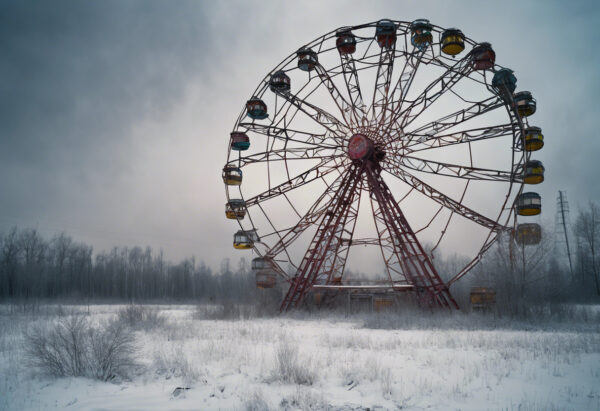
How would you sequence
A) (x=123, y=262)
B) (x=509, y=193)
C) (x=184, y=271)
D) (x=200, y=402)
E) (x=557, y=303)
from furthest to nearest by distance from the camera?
(x=184, y=271) → (x=123, y=262) → (x=557, y=303) → (x=509, y=193) → (x=200, y=402)

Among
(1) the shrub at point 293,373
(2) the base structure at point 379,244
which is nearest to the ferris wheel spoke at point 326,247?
(2) the base structure at point 379,244

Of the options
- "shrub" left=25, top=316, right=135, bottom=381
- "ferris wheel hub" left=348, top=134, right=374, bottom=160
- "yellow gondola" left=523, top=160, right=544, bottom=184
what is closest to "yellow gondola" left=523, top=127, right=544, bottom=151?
"yellow gondola" left=523, top=160, right=544, bottom=184

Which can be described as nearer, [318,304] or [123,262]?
[318,304]

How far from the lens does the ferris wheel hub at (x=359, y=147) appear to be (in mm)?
20469

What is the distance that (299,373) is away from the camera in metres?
7.02

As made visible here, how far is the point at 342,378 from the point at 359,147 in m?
15.4

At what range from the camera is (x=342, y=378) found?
7148 mm

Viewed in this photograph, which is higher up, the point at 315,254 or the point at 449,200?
the point at 449,200

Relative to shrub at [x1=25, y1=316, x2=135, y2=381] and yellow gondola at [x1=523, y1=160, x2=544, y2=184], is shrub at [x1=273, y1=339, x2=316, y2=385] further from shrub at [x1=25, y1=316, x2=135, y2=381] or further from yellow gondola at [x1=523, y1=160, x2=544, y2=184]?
yellow gondola at [x1=523, y1=160, x2=544, y2=184]

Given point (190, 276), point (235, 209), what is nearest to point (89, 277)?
point (190, 276)

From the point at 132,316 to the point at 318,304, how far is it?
10.1 m

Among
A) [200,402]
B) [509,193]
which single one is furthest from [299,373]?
[509,193]

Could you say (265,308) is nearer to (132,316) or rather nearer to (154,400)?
(132,316)

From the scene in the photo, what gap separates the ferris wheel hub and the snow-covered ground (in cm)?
1162
